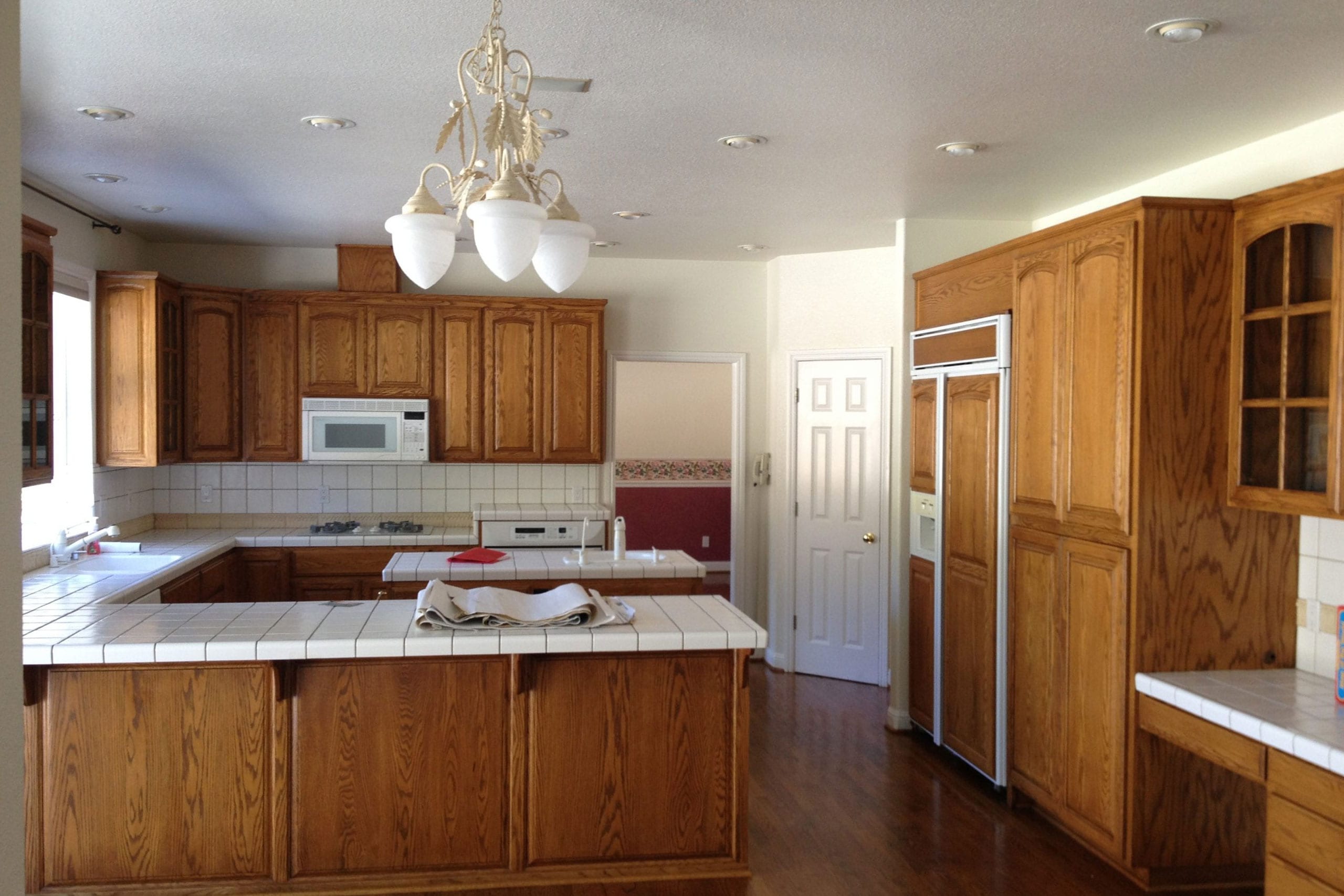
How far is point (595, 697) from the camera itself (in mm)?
3250

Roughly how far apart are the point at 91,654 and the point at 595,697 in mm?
1453

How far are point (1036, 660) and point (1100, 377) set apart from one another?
3.63 ft

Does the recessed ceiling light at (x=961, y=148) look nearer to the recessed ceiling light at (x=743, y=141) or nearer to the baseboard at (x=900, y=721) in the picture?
the recessed ceiling light at (x=743, y=141)

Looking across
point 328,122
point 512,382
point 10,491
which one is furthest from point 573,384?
point 10,491

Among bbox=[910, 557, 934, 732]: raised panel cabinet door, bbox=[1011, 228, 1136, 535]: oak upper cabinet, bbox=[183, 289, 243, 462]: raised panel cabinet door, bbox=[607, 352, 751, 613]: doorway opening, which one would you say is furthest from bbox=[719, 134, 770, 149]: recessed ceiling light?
bbox=[607, 352, 751, 613]: doorway opening

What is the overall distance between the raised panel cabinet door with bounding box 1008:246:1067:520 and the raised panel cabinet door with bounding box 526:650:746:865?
4.56 feet

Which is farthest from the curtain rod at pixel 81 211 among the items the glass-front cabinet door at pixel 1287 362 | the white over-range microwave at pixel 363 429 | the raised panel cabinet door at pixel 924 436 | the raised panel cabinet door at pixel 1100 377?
the glass-front cabinet door at pixel 1287 362

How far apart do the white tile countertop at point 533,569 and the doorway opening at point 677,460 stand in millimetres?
4311

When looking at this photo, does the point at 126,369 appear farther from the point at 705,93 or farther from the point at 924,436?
the point at 924,436

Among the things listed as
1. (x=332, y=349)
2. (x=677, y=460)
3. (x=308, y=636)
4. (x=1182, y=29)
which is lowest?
(x=308, y=636)

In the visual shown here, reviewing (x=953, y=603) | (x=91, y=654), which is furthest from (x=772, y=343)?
(x=91, y=654)

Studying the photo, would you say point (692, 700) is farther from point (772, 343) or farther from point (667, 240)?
point (772, 343)

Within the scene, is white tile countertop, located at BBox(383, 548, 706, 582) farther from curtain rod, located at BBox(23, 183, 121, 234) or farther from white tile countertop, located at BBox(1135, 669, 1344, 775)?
curtain rod, located at BBox(23, 183, 121, 234)

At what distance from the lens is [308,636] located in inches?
119
